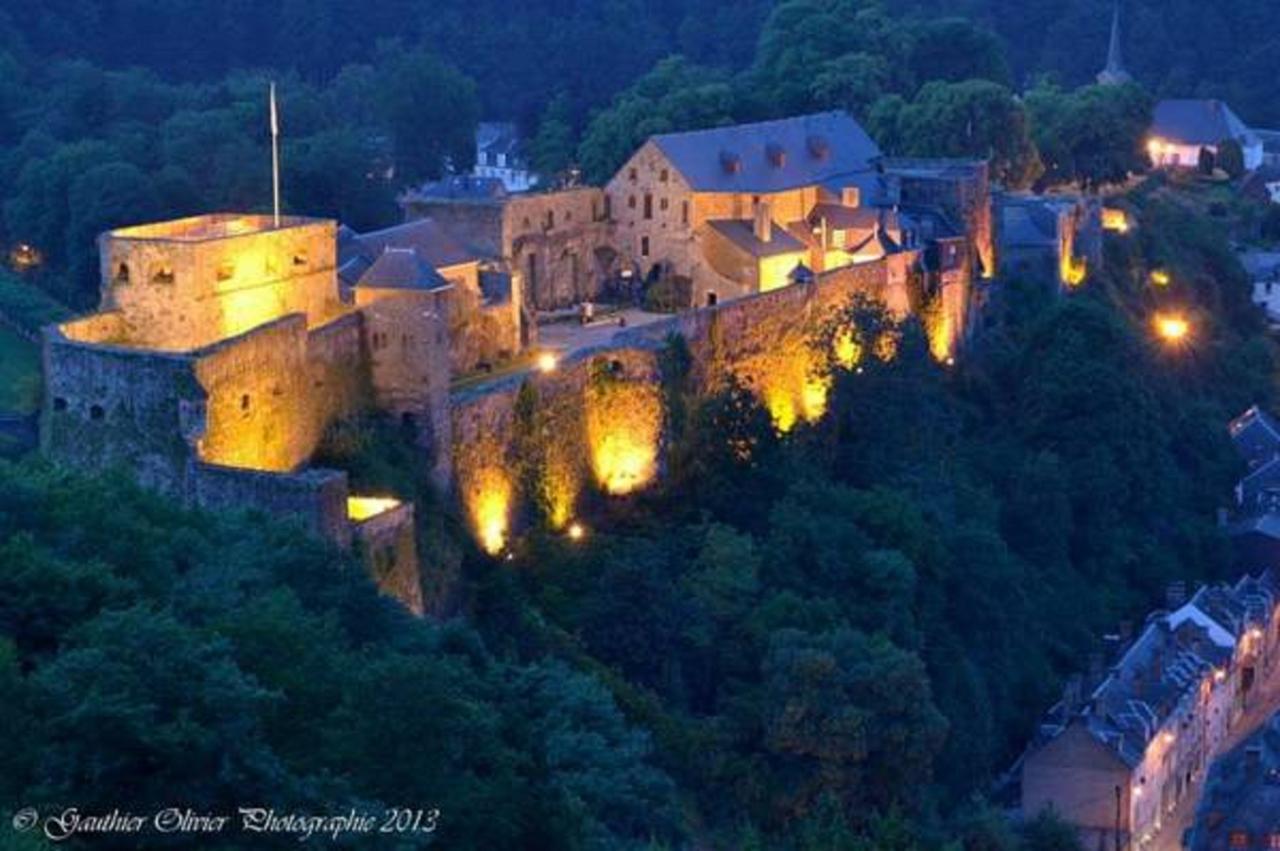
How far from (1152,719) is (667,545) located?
9300 mm

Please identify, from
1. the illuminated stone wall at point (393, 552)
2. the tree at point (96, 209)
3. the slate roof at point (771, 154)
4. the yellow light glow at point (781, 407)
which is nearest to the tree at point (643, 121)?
the slate roof at point (771, 154)

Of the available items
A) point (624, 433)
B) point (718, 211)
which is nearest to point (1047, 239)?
point (718, 211)

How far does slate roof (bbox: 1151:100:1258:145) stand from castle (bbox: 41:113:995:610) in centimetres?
3318

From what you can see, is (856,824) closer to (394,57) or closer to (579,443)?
(579,443)

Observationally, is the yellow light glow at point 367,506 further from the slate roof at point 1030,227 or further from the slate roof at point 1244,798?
the slate roof at point 1030,227

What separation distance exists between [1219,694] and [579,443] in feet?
49.7

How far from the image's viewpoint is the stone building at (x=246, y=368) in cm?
2745

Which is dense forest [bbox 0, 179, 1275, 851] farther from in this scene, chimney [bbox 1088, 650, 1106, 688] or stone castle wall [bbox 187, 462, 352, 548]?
stone castle wall [bbox 187, 462, 352, 548]

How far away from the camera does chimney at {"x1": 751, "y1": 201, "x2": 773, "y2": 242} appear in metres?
45.0

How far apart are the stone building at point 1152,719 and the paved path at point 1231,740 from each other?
0.48 feet

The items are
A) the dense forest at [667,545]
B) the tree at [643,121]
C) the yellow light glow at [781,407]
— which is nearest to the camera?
the dense forest at [667,545]

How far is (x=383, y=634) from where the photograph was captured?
24469mm

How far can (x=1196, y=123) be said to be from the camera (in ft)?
271

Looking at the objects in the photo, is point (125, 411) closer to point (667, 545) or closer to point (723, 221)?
point (667, 545)
